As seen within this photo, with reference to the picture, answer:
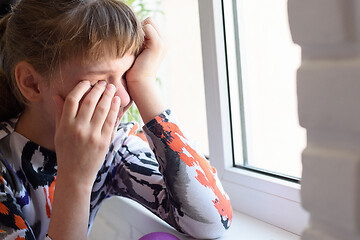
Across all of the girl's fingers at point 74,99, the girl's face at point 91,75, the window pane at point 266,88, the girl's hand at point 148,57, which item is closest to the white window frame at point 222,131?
the window pane at point 266,88

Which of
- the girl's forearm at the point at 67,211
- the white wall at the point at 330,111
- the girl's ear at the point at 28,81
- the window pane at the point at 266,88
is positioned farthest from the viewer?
the window pane at the point at 266,88

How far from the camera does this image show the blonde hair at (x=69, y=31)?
0.79 metres

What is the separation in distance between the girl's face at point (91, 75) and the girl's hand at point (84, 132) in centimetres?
2

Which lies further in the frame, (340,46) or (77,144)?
(77,144)

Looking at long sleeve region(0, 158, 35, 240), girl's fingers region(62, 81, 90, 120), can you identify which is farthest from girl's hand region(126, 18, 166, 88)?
long sleeve region(0, 158, 35, 240)

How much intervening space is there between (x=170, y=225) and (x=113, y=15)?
0.50 meters

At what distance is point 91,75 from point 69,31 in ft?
0.32

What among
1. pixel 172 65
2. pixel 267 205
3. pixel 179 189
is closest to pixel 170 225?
pixel 179 189

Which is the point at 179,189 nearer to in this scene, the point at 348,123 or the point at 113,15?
the point at 113,15

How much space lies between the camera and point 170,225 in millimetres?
953

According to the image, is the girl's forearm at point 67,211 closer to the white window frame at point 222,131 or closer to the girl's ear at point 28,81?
the girl's ear at point 28,81

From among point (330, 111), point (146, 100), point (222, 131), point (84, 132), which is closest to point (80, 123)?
point (84, 132)

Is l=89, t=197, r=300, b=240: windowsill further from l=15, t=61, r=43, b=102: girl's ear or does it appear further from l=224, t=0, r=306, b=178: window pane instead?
l=15, t=61, r=43, b=102: girl's ear

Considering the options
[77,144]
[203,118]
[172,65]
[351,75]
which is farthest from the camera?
[172,65]
